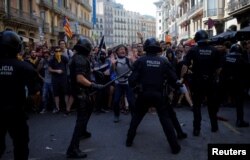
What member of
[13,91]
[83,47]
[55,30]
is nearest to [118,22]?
[55,30]

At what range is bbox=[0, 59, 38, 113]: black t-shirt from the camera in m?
4.37

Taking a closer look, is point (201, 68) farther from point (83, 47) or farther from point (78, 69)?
point (78, 69)

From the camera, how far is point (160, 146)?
6.18 meters

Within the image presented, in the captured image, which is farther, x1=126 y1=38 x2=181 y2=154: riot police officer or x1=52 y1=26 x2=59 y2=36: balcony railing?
x1=52 y1=26 x2=59 y2=36: balcony railing

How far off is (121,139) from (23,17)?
1151 inches

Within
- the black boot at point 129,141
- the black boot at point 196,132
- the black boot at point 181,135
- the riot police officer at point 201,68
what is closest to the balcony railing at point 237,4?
the riot police officer at point 201,68

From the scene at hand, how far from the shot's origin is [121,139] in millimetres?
6742

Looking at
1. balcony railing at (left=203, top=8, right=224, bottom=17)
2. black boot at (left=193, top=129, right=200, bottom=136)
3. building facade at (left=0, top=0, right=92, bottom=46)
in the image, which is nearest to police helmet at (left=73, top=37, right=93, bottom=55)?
black boot at (left=193, top=129, right=200, bottom=136)

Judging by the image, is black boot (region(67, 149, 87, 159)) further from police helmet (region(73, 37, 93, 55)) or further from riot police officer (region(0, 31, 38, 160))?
police helmet (region(73, 37, 93, 55))

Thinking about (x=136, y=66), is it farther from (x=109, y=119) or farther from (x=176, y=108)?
(x=176, y=108)

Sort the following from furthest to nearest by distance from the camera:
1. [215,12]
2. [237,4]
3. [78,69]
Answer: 1. [215,12]
2. [237,4]
3. [78,69]

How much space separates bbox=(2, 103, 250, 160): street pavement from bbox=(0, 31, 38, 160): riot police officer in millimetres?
1276

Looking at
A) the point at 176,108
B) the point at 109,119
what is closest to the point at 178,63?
the point at 176,108

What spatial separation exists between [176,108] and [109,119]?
2.42 meters
